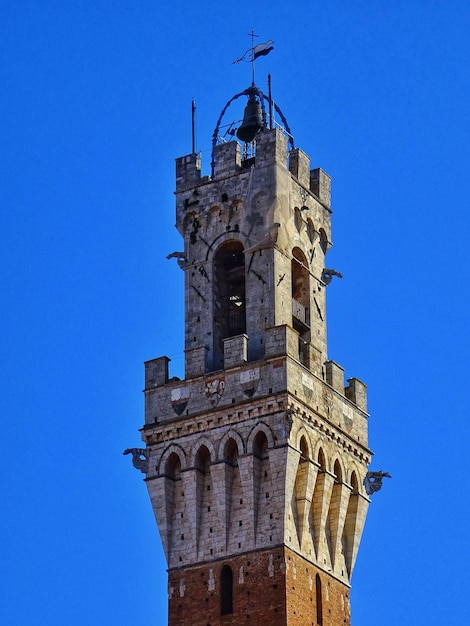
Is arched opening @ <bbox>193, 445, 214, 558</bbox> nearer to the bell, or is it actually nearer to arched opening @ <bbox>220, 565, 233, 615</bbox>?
arched opening @ <bbox>220, 565, 233, 615</bbox>

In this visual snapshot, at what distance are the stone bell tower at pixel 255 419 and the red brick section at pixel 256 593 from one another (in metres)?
0.04

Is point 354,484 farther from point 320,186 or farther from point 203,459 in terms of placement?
point 320,186

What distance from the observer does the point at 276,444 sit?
64.6 m

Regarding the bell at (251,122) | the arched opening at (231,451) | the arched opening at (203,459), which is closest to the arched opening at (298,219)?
the bell at (251,122)

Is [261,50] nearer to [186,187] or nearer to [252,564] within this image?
[186,187]

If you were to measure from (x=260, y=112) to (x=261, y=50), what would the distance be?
251cm

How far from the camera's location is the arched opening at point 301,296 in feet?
227

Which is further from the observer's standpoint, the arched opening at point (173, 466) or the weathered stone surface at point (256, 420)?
the arched opening at point (173, 466)

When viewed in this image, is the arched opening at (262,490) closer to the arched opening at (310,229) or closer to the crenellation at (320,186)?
the arched opening at (310,229)

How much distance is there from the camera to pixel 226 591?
63969mm

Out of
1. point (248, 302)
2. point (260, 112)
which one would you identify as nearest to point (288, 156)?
point (260, 112)

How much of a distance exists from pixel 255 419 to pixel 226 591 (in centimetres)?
566

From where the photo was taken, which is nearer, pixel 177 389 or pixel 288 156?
pixel 177 389

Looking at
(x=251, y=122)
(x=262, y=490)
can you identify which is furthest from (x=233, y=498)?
(x=251, y=122)
